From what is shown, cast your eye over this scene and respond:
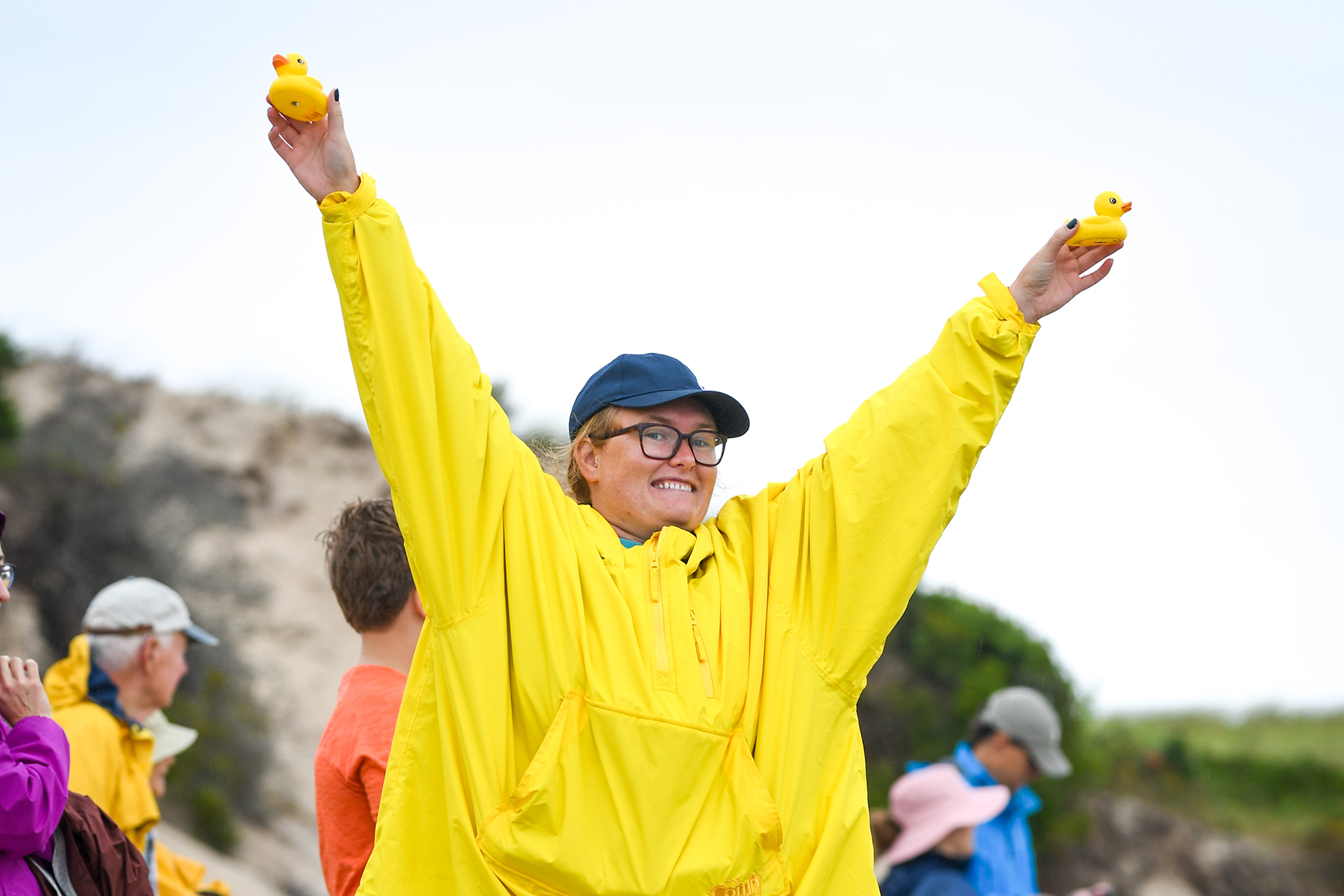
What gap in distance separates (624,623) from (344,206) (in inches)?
35.1

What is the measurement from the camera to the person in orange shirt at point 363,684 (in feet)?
8.39

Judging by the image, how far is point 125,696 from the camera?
3.82 metres

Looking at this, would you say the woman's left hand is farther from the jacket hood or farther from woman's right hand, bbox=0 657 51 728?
the jacket hood

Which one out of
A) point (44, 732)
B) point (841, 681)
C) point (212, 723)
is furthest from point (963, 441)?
point (212, 723)

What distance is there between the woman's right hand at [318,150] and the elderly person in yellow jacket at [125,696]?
233cm

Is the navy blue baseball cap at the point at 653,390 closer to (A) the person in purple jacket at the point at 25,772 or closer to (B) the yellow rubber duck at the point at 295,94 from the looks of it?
(B) the yellow rubber duck at the point at 295,94

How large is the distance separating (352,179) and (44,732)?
1378 mm

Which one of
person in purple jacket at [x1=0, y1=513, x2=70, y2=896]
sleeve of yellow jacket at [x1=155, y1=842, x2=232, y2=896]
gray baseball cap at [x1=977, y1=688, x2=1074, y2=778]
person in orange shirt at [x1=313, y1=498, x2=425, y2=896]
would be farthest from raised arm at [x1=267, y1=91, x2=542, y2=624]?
gray baseball cap at [x1=977, y1=688, x2=1074, y2=778]

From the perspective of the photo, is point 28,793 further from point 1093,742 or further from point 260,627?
point 1093,742

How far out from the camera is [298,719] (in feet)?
33.8

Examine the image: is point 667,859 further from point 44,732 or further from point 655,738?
point 44,732

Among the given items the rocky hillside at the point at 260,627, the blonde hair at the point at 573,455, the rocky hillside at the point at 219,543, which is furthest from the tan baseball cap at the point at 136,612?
the rocky hillside at the point at 219,543

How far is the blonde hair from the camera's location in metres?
2.45

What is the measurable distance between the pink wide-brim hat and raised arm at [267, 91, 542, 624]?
2.27 meters
